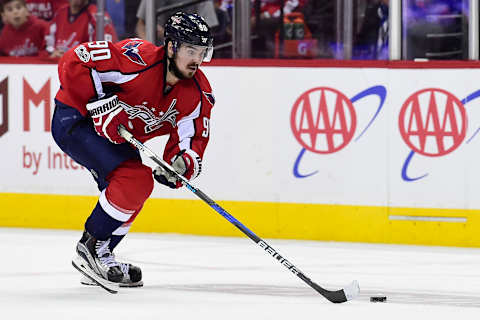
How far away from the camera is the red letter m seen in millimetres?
6105

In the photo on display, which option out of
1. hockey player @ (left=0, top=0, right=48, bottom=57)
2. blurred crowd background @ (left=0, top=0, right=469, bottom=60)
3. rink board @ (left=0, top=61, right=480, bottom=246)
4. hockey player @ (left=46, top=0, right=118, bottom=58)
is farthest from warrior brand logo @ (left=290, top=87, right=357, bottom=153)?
hockey player @ (left=0, top=0, right=48, bottom=57)

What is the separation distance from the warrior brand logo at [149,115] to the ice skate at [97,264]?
47cm

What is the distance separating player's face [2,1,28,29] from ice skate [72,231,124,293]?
2.38 metres

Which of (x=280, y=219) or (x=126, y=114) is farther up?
(x=126, y=114)

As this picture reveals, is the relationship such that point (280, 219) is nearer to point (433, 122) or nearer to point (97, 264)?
point (433, 122)

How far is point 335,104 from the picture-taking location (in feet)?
18.8

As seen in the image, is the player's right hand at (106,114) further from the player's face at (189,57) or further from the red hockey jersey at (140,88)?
the player's face at (189,57)

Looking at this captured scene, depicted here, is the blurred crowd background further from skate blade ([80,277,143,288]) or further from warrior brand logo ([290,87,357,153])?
skate blade ([80,277,143,288])

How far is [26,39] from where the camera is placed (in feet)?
21.1

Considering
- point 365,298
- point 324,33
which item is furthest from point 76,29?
point 365,298

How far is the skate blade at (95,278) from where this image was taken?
14.1 feet

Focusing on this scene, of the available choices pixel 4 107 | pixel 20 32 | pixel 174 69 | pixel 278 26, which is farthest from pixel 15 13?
pixel 174 69

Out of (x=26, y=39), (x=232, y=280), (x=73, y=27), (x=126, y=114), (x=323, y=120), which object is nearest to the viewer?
(x=126, y=114)

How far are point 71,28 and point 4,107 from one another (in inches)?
22.2
